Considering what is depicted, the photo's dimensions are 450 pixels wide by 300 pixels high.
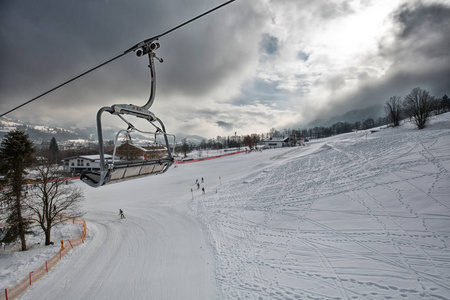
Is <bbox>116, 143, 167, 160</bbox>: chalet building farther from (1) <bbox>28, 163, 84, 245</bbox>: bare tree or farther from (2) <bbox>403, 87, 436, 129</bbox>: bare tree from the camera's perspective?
(2) <bbox>403, 87, 436, 129</bbox>: bare tree

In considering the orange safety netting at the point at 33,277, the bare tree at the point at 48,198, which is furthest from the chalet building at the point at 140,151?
the bare tree at the point at 48,198

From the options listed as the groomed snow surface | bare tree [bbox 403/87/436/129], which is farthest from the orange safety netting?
bare tree [bbox 403/87/436/129]

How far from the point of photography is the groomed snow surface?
8.06 meters

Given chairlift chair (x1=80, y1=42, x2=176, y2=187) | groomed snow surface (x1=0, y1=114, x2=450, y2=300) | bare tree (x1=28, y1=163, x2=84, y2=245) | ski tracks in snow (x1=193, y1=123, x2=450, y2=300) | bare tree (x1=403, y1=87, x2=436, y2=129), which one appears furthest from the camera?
bare tree (x1=403, y1=87, x2=436, y2=129)

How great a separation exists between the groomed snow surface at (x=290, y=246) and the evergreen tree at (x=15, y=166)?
2518mm

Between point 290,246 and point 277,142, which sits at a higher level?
point 277,142

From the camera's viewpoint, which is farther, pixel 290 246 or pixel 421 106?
pixel 421 106

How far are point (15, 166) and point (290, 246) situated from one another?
22.6 metres

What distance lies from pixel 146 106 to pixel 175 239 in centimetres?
1334

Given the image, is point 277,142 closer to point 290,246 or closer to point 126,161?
point 290,246

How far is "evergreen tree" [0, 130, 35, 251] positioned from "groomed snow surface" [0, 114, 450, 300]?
2.52 meters

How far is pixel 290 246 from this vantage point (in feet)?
36.7

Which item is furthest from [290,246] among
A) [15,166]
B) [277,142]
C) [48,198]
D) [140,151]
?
[277,142]

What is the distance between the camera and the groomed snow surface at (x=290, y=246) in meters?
8.06
